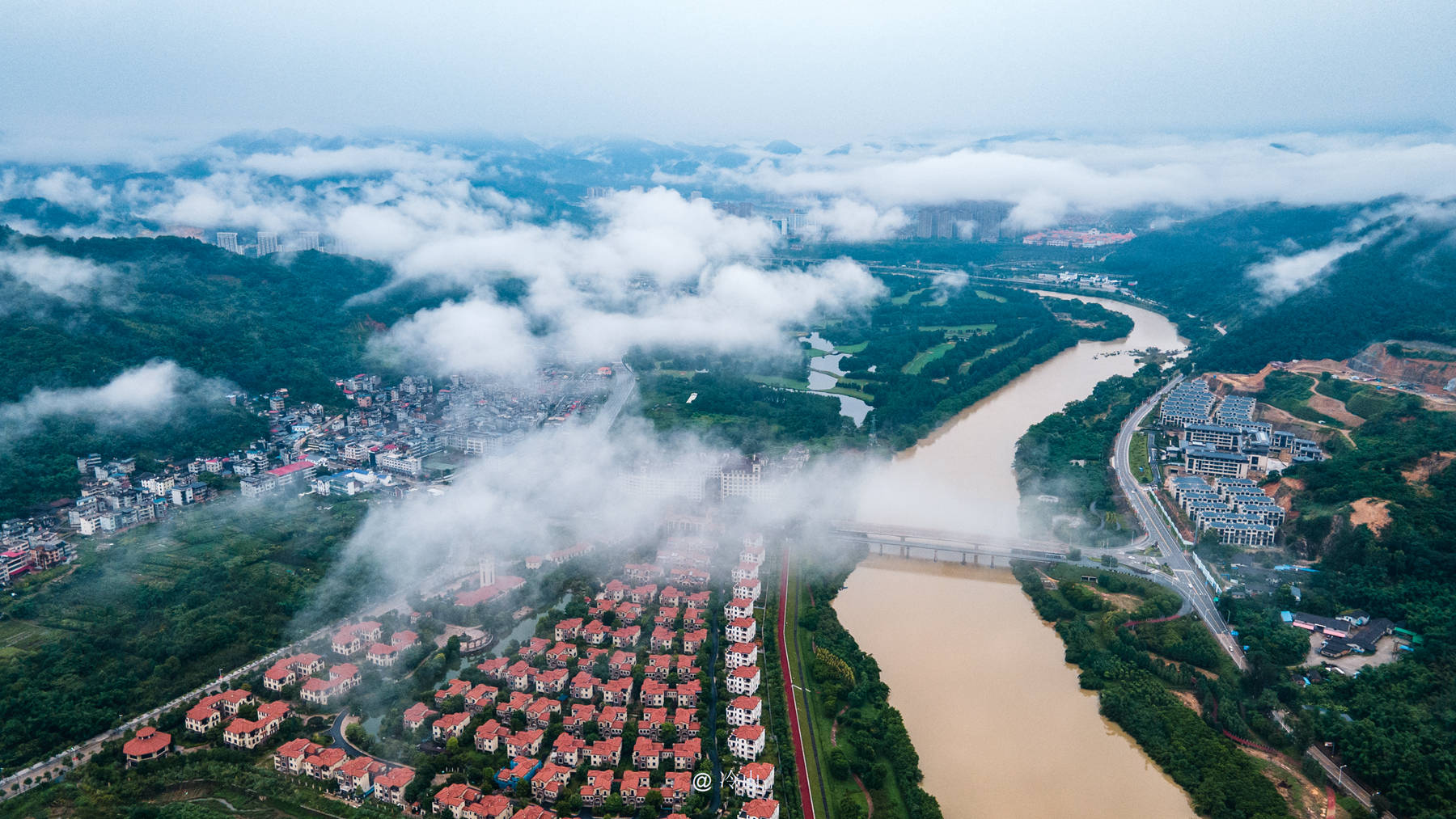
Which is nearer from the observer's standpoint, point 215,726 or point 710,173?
point 215,726

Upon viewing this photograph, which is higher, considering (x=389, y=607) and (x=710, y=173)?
(x=710, y=173)

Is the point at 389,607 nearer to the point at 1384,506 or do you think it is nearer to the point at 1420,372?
the point at 1384,506

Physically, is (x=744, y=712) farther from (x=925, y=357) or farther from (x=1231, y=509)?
(x=925, y=357)

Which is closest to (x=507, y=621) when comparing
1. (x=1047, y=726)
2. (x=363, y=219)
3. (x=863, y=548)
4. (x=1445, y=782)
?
(x=863, y=548)

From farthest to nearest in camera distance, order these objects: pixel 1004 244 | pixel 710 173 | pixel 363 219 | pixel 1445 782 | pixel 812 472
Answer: pixel 710 173, pixel 1004 244, pixel 363 219, pixel 812 472, pixel 1445 782

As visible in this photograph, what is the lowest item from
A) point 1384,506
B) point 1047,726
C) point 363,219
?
point 1047,726

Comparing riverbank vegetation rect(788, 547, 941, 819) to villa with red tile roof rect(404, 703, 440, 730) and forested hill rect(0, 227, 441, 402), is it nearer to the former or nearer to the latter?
villa with red tile roof rect(404, 703, 440, 730)
